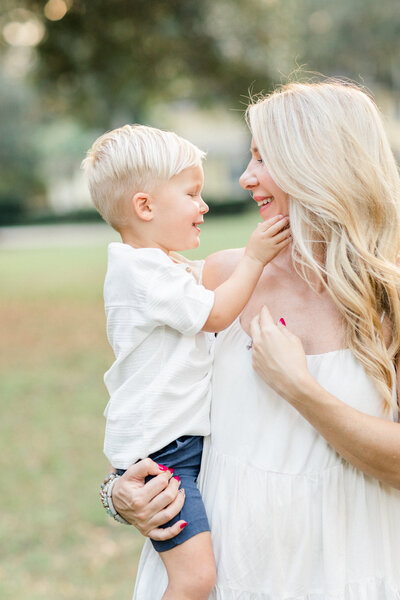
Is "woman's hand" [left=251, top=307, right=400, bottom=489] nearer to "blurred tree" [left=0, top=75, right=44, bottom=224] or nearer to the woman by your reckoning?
the woman

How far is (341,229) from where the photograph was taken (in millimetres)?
2230

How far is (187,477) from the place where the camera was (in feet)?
7.47

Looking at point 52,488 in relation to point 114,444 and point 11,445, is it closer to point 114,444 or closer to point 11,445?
point 11,445

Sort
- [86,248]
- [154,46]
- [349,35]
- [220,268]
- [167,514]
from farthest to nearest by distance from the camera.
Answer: [86,248] < [349,35] < [154,46] < [220,268] < [167,514]

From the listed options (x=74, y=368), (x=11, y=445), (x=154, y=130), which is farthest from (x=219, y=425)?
(x=74, y=368)

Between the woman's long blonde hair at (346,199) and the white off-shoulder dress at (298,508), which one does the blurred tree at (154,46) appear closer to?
the woman's long blonde hair at (346,199)

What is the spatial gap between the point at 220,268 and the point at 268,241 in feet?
1.09

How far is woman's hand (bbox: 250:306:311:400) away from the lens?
2059 mm

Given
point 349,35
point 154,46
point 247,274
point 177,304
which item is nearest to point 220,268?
point 247,274

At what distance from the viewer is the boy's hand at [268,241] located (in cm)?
225

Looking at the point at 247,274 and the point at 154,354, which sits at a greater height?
the point at 247,274

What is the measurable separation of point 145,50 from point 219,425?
11.3 m

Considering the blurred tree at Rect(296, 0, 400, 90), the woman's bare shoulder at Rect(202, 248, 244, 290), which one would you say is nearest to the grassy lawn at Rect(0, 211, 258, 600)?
the woman's bare shoulder at Rect(202, 248, 244, 290)

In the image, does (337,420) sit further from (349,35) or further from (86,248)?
(86,248)
